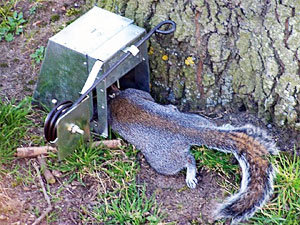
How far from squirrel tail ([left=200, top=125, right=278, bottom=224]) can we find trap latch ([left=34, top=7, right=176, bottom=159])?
0.71 metres

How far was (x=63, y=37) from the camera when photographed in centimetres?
410

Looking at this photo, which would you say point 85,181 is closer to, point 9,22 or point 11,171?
point 11,171

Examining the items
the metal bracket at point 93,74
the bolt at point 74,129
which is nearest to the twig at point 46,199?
the bolt at point 74,129

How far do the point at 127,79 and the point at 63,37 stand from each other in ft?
2.12

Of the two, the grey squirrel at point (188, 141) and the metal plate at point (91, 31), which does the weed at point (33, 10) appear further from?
the grey squirrel at point (188, 141)

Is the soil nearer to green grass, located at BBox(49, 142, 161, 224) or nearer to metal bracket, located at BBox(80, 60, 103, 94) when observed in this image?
green grass, located at BBox(49, 142, 161, 224)

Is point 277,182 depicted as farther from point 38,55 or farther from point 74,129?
point 38,55

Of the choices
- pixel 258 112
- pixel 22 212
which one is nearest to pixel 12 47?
pixel 22 212

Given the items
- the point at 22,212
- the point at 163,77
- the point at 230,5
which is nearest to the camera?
the point at 22,212

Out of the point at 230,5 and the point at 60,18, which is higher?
the point at 230,5

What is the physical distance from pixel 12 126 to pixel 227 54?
149 centimetres

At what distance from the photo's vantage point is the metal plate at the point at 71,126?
12.5 feet

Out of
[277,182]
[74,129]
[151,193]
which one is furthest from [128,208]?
[277,182]

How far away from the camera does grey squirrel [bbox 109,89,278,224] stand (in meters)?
3.66
